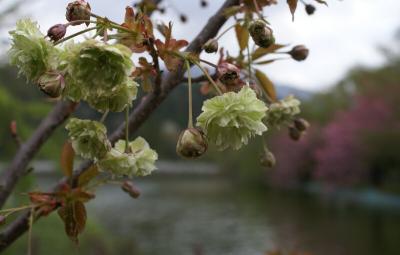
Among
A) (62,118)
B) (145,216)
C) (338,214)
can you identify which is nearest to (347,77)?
(338,214)

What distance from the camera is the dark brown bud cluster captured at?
906mm

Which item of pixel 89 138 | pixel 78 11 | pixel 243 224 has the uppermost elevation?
pixel 78 11

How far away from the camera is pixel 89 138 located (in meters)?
0.58

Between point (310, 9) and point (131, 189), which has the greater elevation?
point (310, 9)

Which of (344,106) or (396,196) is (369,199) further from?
(344,106)

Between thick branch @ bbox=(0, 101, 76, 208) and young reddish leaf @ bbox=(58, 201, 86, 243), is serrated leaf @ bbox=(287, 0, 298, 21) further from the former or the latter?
thick branch @ bbox=(0, 101, 76, 208)

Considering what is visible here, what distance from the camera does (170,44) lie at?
1.94 feet

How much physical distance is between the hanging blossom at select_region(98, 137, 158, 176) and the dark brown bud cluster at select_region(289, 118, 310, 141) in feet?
1.05

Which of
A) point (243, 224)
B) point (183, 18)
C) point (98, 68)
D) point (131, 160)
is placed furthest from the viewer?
point (243, 224)

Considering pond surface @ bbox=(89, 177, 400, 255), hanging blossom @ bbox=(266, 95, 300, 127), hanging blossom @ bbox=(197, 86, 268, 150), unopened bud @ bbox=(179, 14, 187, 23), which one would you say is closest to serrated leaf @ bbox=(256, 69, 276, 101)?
hanging blossom @ bbox=(266, 95, 300, 127)

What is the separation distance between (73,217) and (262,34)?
292 millimetres

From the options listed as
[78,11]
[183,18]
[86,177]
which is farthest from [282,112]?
[183,18]

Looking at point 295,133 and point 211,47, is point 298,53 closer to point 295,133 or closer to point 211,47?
point 295,133

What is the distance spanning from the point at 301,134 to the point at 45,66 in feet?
1.54
